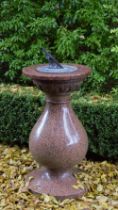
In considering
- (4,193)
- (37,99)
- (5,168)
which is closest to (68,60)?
(37,99)

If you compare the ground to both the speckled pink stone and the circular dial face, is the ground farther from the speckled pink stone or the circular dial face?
the circular dial face

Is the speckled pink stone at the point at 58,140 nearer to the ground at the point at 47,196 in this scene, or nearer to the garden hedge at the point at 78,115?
the ground at the point at 47,196

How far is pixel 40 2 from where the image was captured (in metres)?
6.07

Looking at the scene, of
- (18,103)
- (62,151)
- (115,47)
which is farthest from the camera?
(115,47)

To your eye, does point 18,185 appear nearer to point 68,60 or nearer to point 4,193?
point 4,193

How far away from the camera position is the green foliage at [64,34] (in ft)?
18.5

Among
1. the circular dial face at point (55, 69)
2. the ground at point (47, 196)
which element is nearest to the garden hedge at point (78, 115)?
the ground at point (47, 196)

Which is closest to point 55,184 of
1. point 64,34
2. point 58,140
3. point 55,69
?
point 58,140

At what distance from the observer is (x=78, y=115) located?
4.75 metres

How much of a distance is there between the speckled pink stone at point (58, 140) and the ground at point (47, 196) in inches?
4.0

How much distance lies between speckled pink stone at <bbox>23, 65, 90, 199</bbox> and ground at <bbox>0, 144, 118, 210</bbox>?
101mm

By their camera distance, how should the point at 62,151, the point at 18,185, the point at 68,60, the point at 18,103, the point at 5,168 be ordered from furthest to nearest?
the point at 68,60 → the point at 18,103 → the point at 5,168 → the point at 18,185 → the point at 62,151

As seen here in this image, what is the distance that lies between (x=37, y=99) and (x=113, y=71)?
1.17 meters

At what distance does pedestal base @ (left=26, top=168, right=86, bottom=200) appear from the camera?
404cm
